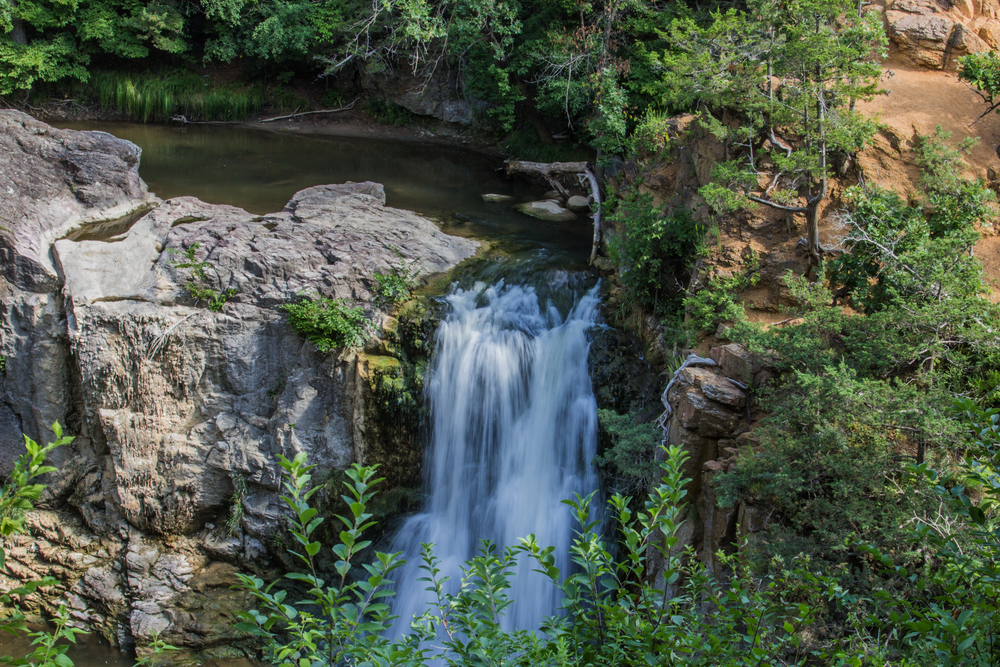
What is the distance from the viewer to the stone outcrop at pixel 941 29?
812cm

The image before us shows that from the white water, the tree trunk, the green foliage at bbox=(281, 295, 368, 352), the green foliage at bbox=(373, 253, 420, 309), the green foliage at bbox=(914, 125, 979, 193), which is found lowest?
the white water

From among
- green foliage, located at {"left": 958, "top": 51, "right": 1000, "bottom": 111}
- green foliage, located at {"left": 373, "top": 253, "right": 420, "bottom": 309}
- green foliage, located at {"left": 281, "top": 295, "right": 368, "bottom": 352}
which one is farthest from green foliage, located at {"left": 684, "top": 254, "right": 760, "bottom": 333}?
green foliage, located at {"left": 281, "top": 295, "right": 368, "bottom": 352}

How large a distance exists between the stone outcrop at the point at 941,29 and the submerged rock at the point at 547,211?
5.96 m

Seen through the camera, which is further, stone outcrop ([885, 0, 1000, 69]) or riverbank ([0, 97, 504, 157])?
riverbank ([0, 97, 504, 157])

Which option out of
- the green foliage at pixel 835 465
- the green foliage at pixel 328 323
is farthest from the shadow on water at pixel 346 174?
the green foliage at pixel 835 465

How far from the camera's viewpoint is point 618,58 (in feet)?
43.5

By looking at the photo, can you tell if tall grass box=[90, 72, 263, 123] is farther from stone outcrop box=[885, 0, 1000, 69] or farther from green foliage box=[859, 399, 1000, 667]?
green foliage box=[859, 399, 1000, 667]

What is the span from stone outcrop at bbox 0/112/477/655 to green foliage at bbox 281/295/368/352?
0.56ft

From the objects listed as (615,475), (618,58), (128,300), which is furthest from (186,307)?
(618,58)

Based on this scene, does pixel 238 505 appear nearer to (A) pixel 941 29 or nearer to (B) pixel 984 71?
(B) pixel 984 71

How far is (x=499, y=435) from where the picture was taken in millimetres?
8211

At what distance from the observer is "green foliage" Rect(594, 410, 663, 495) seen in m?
6.35

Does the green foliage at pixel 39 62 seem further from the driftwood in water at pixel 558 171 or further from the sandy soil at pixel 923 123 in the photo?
the sandy soil at pixel 923 123

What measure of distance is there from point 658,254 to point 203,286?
5731 mm
